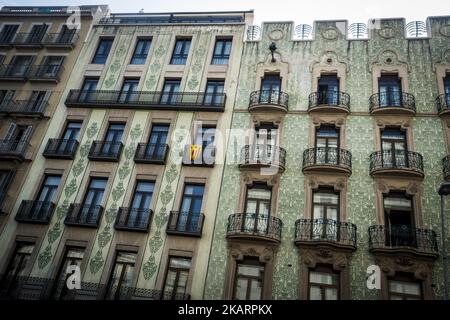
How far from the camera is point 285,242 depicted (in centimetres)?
1541

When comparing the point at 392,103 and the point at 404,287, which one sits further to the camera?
the point at 392,103

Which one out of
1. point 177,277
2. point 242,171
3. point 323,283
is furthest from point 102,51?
point 323,283

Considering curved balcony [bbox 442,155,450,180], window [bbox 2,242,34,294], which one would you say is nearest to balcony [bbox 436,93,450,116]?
curved balcony [bbox 442,155,450,180]

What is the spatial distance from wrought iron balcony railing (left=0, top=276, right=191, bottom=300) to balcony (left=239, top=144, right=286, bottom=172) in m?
6.67

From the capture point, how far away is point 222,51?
21.8m

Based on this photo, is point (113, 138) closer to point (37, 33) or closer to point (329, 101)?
point (37, 33)

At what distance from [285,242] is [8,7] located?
89.6 feet

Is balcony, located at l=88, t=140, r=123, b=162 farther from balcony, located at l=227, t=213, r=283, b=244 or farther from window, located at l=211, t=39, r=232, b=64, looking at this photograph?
window, located at l=211, t=39, r=232, b=64

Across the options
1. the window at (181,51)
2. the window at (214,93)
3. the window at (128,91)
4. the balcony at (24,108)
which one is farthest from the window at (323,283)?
the balcony at (24,108)

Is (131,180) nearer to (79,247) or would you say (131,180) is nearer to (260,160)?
(79,247)

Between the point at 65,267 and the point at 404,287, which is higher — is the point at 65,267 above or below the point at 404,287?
below

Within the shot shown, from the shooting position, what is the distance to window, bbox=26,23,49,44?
24.5m

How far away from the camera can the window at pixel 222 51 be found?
21.4 m

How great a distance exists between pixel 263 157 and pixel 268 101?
3.52 meters
